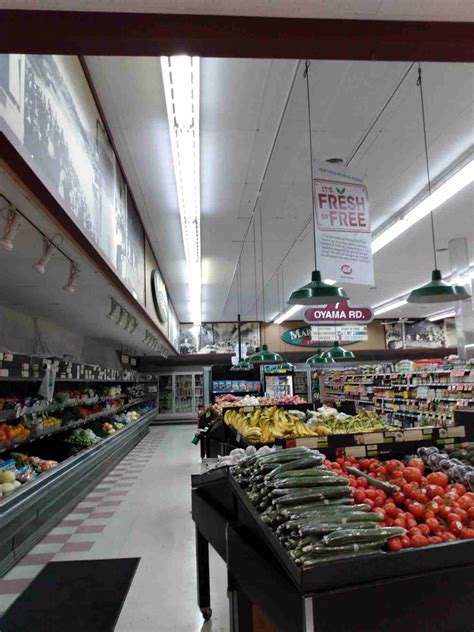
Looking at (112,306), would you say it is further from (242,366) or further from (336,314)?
(336,314)

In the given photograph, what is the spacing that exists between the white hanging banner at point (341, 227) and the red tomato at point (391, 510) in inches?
95.6

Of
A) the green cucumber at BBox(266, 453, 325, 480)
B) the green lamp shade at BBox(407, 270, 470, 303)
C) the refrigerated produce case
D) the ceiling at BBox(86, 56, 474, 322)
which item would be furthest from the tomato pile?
the refrigerated produce case

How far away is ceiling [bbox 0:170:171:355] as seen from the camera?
10.7 ft

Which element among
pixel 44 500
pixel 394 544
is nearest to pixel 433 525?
pixel 394 544

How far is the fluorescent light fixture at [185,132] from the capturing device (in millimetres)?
3806

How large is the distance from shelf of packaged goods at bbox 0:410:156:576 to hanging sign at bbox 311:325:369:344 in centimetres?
949

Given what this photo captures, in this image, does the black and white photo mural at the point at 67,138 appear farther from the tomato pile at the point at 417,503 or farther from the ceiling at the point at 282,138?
the tomato pile at the point at 417,503

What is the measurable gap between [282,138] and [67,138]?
2673mm

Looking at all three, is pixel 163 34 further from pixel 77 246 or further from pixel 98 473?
pixel 98 473

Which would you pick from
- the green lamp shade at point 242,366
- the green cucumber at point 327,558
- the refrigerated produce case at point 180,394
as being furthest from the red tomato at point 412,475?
the refrigerated produce case at point 180,394

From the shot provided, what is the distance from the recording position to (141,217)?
25.2ft

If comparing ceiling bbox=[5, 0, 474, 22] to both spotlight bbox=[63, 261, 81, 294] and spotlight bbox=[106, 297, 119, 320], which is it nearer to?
spotlight bbox=[63, 261, 81, 294]

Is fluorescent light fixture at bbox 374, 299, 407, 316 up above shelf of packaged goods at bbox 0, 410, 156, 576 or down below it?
above

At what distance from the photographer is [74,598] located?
132 inches
